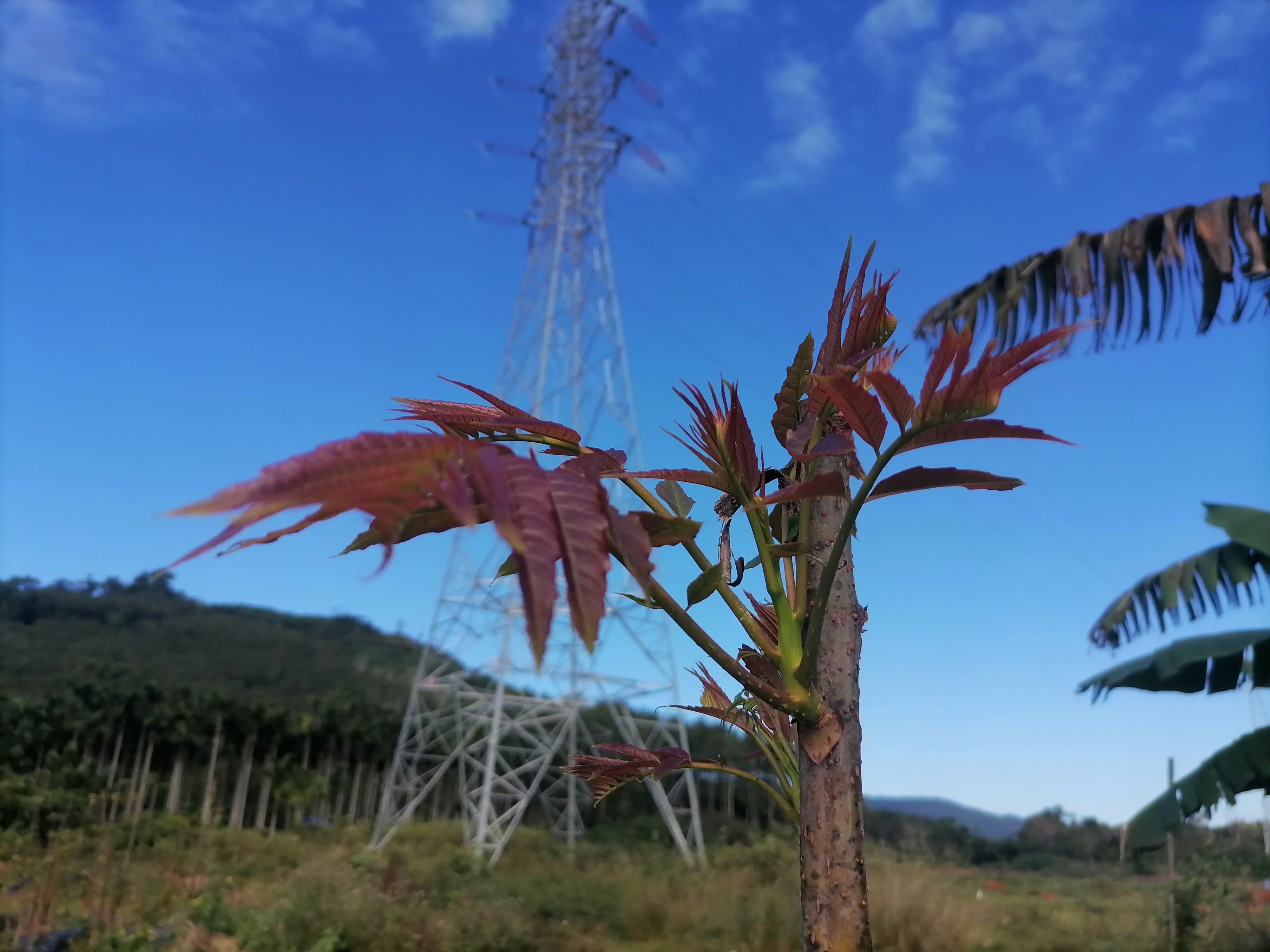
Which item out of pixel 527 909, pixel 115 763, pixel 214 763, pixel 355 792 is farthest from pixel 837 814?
pixel 355 792

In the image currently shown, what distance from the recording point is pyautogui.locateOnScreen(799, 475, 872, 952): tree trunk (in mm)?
895

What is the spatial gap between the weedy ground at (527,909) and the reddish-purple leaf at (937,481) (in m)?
5.69

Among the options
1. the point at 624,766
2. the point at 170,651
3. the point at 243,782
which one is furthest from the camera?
the point at 170,651

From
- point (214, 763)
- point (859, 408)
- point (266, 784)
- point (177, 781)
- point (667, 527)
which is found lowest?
point (266, 784)

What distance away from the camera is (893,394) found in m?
0.78

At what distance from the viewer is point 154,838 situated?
17500 mm

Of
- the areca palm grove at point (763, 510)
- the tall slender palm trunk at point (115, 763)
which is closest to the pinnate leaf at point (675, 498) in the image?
the areca palm grove at point (763, 510)

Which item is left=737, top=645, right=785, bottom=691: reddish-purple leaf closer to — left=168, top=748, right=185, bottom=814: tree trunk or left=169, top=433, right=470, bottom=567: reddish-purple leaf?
left=169, top=433, right=470, bottom=567: reddish-purple leaf

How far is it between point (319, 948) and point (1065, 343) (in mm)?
6931

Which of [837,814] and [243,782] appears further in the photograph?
[243,782]

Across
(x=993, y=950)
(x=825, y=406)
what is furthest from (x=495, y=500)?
(x=993, y=950)

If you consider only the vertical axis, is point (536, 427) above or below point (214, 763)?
above

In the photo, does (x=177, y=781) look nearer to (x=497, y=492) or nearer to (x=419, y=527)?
(x=419, y=527)

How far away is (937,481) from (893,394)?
4.4 inches
